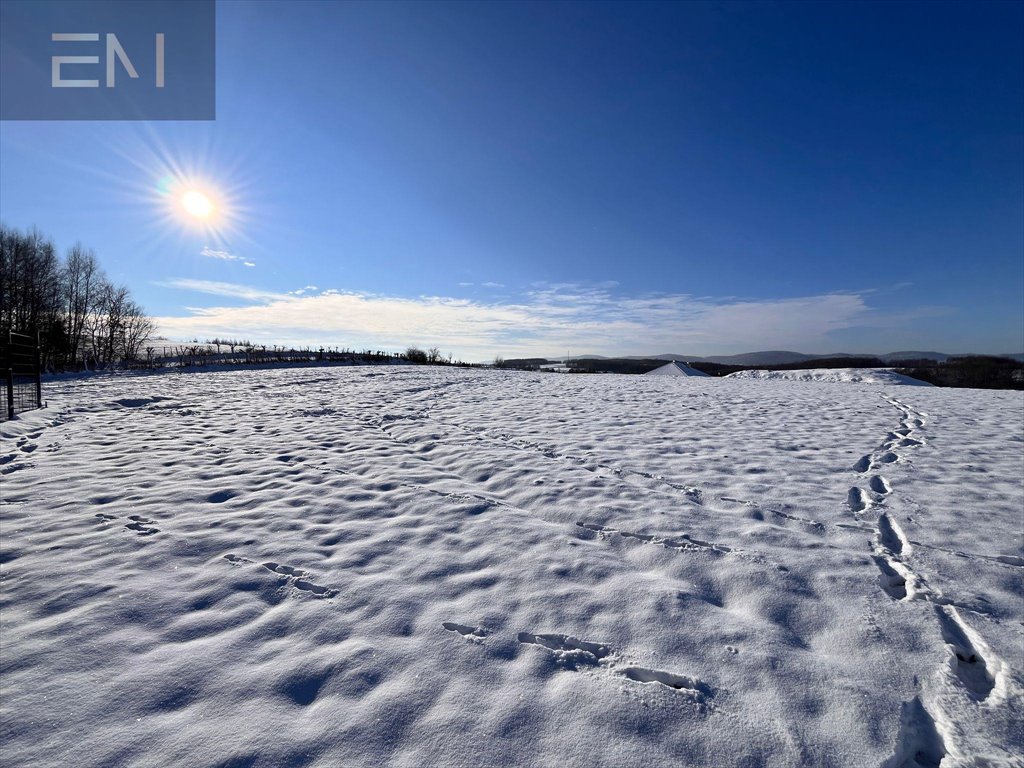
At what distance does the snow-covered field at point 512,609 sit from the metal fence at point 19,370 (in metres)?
4.44

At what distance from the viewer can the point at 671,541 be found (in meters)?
3.89

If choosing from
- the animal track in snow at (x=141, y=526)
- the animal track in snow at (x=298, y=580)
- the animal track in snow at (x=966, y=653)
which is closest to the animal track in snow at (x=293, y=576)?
the animal track in snow at (x=298, y=580)

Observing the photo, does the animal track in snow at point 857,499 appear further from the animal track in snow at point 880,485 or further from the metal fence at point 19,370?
the metal fence at point 19,370

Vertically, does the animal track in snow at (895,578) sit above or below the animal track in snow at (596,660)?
above

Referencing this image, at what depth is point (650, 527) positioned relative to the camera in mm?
Result: 4172

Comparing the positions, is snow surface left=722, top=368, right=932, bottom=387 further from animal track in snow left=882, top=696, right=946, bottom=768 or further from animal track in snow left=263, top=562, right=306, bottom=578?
animal track in snow left=263, top=562, right=306, bottom=578

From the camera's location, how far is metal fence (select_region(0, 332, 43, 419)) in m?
9.16

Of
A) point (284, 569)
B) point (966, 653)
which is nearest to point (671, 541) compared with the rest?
point (966, 653)

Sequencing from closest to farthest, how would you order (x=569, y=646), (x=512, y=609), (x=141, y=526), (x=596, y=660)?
(x=596, y=660) < (x=569, y=646) < (x=512, y=609) < (x=141, y=526)

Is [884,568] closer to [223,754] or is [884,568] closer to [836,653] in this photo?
[836,653]

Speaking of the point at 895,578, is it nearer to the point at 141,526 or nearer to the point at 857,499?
the point at 857,499

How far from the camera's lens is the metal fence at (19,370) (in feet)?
30.0

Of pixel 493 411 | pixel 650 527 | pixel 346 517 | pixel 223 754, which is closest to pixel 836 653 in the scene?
pixel 650 527

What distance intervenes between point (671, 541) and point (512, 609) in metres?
1.83
